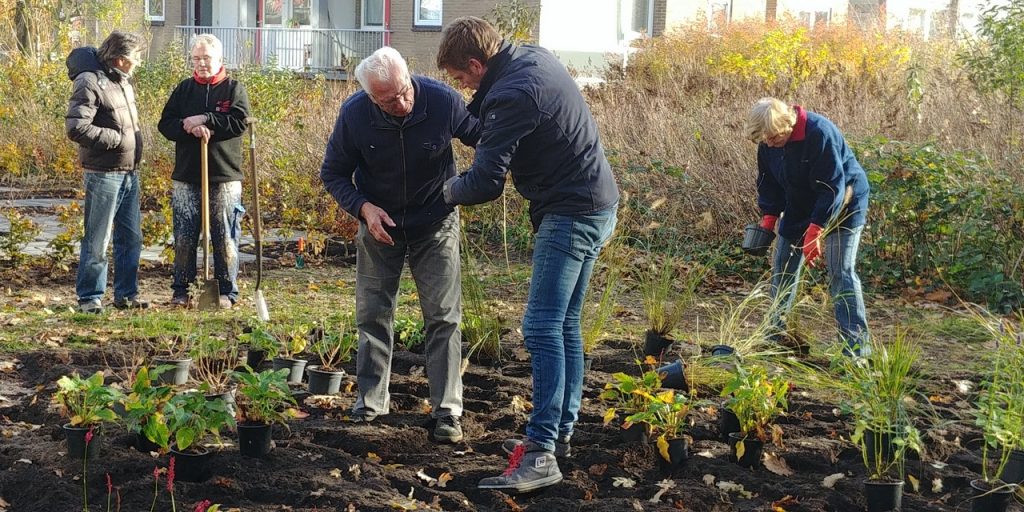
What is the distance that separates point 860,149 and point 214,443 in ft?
20.8

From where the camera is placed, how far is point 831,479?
436 cm

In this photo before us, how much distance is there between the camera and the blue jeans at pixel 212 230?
25.0ft

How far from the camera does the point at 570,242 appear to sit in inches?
169

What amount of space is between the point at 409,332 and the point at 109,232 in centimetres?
234

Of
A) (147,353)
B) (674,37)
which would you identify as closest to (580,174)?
(147,353)

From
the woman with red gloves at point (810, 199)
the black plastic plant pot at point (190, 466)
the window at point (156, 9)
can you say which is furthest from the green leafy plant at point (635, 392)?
the window at point (156, 9)

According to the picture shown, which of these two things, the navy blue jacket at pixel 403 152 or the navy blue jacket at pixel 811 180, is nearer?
the navy blue jacket at pixel 403 152

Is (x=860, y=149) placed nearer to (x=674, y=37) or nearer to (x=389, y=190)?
(x=389, y=190)

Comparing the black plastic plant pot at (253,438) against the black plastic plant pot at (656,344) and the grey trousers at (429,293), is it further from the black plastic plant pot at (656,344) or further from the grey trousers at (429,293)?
the black plastic plant pot at (656,344)

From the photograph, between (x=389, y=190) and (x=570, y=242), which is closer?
(x=570, y=242)

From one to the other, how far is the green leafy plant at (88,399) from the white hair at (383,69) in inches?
60.6

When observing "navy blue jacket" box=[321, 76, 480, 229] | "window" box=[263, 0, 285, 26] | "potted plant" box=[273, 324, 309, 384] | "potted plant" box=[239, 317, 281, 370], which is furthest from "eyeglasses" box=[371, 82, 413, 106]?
"window" box=[263, 0, 285, 26]

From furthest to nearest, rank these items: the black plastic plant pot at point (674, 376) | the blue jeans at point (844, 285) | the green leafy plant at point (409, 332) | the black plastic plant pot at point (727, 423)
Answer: the green leafy plant at point (409, 332) < the blue jeans at point (844, 285) < the black plastic plant pot at point (674, 376) < the black plastic plant pot at point (727, 423)

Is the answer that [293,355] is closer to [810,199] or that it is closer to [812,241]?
[812,241]
